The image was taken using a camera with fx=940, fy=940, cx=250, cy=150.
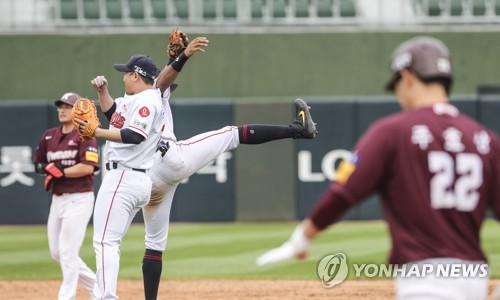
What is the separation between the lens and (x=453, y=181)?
347cm

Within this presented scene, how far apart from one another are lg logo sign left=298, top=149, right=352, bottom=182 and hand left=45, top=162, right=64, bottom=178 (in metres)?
7.56

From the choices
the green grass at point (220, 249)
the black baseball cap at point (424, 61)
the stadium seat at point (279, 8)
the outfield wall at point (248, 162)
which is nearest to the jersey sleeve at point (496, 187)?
the black baseball cap at point (424, 61)

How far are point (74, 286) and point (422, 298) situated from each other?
4586mm

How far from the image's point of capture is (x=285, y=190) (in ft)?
49.0

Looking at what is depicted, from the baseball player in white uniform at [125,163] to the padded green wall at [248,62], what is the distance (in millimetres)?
9772

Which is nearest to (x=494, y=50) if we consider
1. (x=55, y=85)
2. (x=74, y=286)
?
(x=55, y=85)

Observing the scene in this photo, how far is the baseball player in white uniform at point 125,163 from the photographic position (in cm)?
634

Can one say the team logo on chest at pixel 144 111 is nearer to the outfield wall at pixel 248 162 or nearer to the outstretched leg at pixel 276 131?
the outstretched leg at pixel 276 131

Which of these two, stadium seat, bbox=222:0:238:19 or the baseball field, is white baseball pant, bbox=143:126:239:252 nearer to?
the baseball field

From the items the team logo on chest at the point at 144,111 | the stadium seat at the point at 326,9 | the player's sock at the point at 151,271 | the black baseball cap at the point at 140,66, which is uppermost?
the stadium seat at the point at 326,9

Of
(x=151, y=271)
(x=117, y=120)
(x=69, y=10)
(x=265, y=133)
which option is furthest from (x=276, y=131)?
(x=69, y=10)

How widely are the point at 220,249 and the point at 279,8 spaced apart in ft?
20.0

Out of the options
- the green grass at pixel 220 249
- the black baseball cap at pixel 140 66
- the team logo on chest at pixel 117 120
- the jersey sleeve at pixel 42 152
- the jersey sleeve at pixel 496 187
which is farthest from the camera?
the green grass at pixel 220 249

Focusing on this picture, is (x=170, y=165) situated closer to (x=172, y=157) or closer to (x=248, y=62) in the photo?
(x=172, y=157)
